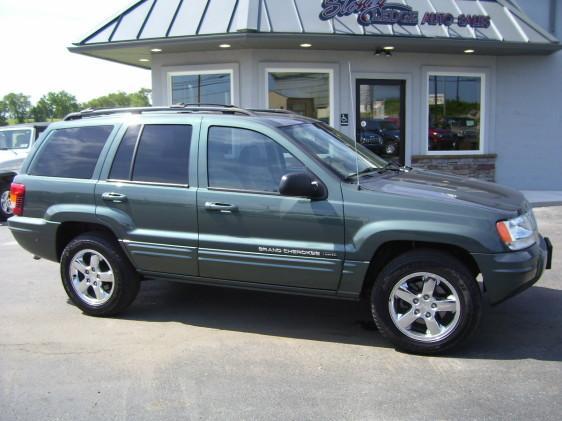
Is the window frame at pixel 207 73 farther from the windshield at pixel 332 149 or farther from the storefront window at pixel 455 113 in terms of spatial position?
the windshield at pixel 332 149

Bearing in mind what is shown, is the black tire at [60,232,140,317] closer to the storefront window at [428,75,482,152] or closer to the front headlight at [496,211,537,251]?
the front headlight at [496,211,537,251]

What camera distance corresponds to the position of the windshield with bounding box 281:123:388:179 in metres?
4.59

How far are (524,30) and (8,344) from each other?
435 inches

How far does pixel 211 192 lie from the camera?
15.1 ft

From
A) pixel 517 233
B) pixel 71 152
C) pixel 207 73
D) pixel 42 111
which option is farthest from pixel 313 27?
pixel 42 111

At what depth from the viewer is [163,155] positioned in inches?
193

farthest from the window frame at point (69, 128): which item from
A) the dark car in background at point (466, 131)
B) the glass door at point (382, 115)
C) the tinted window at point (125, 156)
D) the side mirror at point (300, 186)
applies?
the dark car in background at point (466, 131)

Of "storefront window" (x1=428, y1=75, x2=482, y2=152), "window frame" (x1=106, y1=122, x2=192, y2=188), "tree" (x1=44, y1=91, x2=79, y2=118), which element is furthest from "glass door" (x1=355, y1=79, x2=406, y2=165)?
"tree" (x1=44, y1=91, x2=79, y2=118)

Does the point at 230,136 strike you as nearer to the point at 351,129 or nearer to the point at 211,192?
the point at 211,192

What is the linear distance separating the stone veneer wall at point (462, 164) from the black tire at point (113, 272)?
8.43 metres

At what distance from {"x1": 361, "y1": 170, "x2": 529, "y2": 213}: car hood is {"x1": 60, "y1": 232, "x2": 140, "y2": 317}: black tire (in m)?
2.27

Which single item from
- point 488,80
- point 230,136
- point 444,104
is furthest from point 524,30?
point 230,136

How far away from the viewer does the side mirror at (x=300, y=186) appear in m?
4.19

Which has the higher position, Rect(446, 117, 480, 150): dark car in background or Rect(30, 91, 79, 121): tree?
Rect(30, 91, 79, 121): tree
